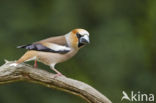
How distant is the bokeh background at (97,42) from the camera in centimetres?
777

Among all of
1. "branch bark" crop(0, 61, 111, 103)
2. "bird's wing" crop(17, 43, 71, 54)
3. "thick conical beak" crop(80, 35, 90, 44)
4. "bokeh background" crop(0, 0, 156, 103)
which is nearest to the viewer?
"thick conical beak" crop(80, 35, 90, 44)

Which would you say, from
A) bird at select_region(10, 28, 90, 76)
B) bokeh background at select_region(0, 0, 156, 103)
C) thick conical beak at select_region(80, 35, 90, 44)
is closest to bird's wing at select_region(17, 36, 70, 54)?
bird at select_region(10, 28, 90, 76)

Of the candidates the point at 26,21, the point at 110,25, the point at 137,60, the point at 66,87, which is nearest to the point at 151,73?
the point at 137,60

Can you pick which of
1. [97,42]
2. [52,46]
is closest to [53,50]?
[52,46]

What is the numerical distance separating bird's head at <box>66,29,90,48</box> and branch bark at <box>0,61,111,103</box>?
385 millimetres

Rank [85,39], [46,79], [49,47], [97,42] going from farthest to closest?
[97,42] < [46,79] < [49,47] < [85,39]

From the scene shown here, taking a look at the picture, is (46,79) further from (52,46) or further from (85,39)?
(85,39)

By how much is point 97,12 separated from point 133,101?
1567mm

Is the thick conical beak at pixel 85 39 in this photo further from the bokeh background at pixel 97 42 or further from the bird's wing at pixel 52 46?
the bokeh background at pixel 97 42

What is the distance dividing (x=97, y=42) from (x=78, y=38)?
412 cm

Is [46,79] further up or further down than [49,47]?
further down

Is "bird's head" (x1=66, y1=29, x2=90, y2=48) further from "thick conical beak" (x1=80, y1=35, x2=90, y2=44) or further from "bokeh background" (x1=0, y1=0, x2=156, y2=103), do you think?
"bokeh background" (x1=0, y1=0, x2=156, y2=103)

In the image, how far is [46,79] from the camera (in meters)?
4.17

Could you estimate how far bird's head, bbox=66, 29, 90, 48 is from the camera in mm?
3785
